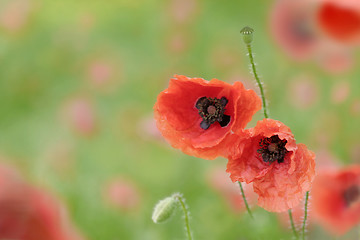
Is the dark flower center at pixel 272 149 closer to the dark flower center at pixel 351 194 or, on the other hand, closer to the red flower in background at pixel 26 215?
the dark flower center at pixel 351 194

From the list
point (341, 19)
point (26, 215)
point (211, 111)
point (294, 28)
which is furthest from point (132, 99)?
point (211, 111)

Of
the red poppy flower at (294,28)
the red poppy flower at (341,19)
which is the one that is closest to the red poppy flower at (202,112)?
the red poppy flower at (341,19)

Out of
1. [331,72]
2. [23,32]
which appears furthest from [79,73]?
[331,72]

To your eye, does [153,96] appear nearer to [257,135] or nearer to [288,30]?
[288,30]

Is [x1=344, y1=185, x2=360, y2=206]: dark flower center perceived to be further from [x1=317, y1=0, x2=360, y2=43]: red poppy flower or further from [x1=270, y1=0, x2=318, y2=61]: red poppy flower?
[x1=270, y1=0, x2=318, y2=61]: red poppy flower

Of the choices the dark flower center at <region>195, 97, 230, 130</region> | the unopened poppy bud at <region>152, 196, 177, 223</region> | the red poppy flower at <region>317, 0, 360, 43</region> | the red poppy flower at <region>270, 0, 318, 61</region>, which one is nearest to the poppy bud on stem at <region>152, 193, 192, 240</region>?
the unopened poppy bud at <region>152, 196, 177, 223</region>

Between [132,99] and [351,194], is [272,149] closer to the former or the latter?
[351,194]
